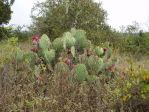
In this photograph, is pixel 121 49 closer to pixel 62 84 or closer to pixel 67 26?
pixel 67 26

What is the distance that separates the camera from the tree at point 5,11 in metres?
26.8

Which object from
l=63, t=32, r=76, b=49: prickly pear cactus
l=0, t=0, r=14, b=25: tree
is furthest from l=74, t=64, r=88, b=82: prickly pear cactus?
l=0, t=0, r=14, b=25: tree

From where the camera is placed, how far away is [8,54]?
32.6 feet

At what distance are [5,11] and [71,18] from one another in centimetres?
716

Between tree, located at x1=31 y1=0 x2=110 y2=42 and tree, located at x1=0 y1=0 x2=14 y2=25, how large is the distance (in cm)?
483

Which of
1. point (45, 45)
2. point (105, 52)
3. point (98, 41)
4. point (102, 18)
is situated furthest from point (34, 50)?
point (102, 18)

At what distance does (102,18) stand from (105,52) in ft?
36.3

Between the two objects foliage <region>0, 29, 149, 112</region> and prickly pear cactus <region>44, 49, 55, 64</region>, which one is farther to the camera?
prickly pear cactus <region>44, 49, 55, 64</region>

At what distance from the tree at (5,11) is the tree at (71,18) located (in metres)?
4.83

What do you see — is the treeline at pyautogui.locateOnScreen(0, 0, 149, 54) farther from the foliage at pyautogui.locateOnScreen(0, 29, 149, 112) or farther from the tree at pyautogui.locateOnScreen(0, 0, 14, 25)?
the foliage at pyautogui.locateOnScreen(0, 29, 149, 112)

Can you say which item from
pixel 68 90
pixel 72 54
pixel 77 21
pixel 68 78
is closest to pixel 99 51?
pixel 72 54

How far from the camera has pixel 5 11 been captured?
27.0 metres

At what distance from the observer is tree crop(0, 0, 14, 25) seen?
26.8m

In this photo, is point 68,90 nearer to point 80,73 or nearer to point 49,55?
point 80,73
